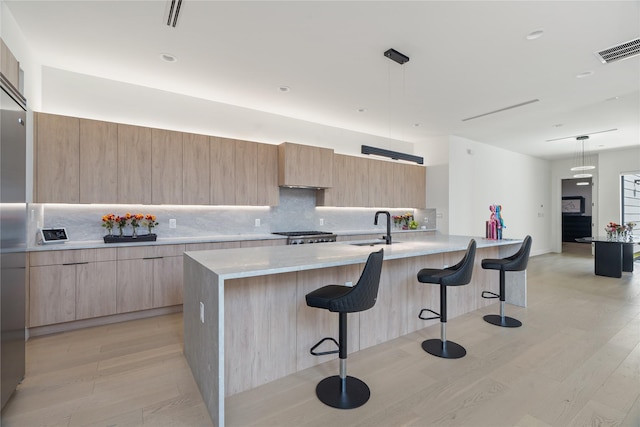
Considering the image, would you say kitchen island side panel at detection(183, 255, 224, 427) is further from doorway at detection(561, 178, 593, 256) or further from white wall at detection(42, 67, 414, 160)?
doorway at detection(561, 178, 593, 256)

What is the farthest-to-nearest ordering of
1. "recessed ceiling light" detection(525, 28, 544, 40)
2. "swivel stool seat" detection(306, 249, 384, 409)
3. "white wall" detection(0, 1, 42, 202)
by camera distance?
"recessed ceiling light" detection(525, 28, 544, 40) < "white wall" detection(0, 1, 42, 202) < "swivel stool seat" detection(306, 249, 384, 409)

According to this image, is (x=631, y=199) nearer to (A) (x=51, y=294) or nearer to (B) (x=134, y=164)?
(B) (x=134, y=164)

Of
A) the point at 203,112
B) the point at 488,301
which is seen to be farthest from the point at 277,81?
the point at 488,301

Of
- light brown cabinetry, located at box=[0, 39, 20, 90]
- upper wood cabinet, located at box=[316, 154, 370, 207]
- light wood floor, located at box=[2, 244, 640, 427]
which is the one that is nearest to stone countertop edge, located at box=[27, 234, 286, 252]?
light wood floor, located at box=[2, 244, 640, 427]

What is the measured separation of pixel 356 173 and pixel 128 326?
4.22 metres

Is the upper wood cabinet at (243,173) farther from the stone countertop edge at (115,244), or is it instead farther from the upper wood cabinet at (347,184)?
the upper wood cabinet at (347,184)

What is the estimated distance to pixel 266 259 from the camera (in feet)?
6.68

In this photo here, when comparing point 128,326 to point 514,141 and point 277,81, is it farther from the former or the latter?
point 514,141

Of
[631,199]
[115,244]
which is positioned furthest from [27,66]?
[631,199]

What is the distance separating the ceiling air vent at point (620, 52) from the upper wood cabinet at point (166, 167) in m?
4.93

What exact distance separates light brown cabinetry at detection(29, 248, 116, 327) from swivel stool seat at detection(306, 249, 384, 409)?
103 inches

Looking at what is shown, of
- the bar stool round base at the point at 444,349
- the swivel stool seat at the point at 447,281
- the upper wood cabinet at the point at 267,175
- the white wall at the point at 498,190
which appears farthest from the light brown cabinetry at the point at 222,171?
the white wall at the point at 498,190

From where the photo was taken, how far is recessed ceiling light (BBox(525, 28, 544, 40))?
8.84 feet

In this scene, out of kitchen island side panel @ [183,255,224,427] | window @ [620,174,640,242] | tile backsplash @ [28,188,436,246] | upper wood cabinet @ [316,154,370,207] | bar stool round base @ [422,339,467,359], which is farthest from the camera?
window @ [620,174,640,242]
